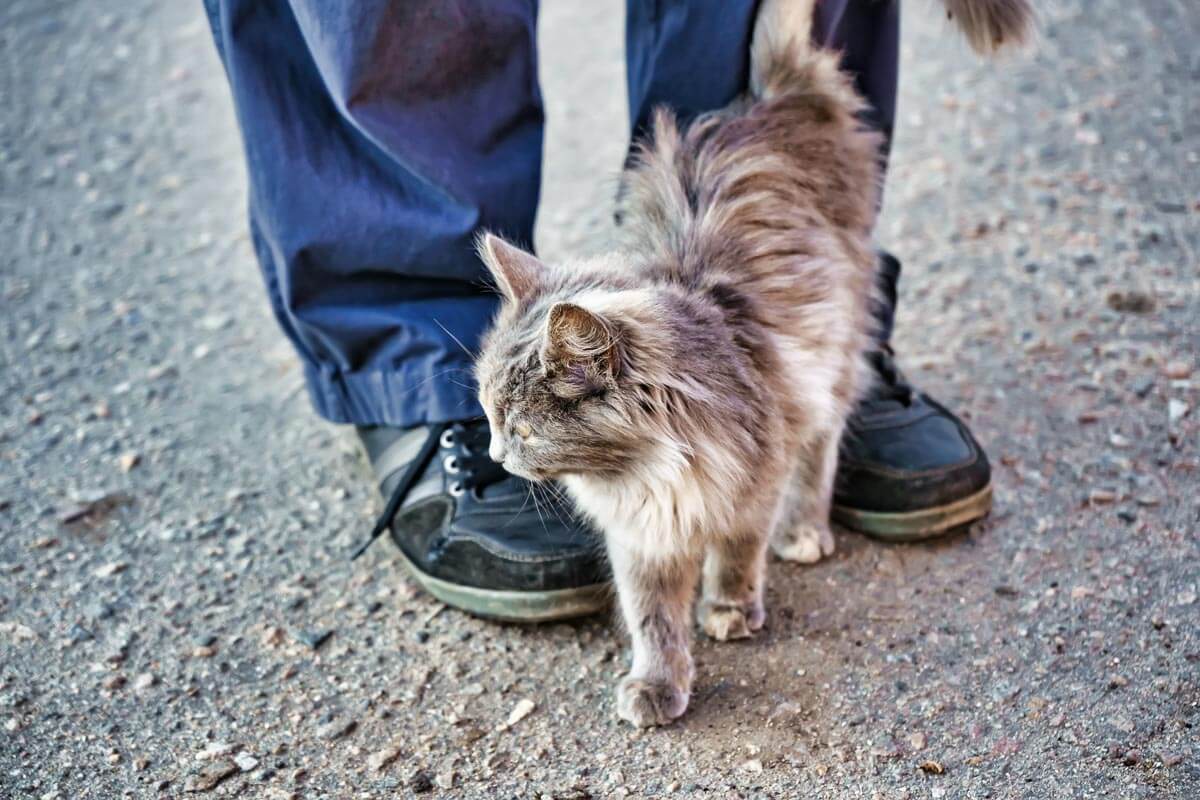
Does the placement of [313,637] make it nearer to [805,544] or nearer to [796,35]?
[805,544]

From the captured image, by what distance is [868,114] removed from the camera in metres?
2.51

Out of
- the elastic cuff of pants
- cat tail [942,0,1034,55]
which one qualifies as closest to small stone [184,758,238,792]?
the elastic cuff of pants

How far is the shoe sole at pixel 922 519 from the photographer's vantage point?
238 cm

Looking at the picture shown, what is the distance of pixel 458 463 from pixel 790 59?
3.40 feet

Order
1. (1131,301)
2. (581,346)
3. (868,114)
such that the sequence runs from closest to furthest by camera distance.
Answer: (581,346)
(868,114)
(1131,301)

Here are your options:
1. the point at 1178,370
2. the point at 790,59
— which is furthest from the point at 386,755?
the point at 1178,370

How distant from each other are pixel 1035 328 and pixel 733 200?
1239 mm

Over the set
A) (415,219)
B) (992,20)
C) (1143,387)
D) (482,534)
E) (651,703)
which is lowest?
(1143,387)

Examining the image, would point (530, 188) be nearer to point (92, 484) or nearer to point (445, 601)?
point (445, 601)

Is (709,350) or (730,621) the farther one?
(730,621)

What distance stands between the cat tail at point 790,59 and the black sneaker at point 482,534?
91cm

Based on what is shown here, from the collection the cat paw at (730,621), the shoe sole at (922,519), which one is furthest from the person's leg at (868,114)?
the cat paw at (730,621)

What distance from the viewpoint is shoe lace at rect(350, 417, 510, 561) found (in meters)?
2.34

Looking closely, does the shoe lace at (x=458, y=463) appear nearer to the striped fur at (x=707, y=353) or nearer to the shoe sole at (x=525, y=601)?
the shoe sole at (x=525, y=601)
